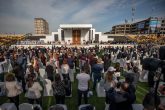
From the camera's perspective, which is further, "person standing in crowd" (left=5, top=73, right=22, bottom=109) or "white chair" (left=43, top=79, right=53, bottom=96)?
"white chair" (left=43, top=79, right=53, bottom=96)

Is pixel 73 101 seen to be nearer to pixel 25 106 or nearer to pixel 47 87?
pixel 47 87

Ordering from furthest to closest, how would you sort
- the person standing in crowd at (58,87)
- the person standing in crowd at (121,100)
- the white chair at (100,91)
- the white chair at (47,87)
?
1. the white chair at (100,91)
2. the white chair at (47,87)
3. the person standing in crowd at (58,87)
4. the person standing in crowd at (121,100)

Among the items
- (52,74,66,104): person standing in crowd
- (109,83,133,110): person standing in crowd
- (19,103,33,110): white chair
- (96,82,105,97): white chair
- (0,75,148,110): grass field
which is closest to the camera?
(109,83,133,110): person standing in crowd

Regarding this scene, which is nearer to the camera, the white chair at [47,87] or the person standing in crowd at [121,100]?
the person standing in crowd at [121,100]

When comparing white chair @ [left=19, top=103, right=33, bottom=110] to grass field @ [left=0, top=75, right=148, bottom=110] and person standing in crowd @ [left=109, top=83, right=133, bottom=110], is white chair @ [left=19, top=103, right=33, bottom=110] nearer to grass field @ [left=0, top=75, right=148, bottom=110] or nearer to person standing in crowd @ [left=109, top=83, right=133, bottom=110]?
person standing in crowd @ [left=109, top=83, right=133, bottom=110]

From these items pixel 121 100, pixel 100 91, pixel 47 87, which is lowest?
pixel 100 91

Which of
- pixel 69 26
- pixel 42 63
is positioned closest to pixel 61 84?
pixel 42 63

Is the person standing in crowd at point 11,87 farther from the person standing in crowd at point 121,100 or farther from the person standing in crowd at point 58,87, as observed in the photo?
the person standing in crowd at point 121,100

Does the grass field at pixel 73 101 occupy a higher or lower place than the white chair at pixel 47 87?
lower

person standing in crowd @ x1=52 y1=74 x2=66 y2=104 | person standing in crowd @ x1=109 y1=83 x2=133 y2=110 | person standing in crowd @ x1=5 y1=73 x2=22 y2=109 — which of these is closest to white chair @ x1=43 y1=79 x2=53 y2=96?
person standing in crowd @ x1=5 y1=73 x2=22 y2=109

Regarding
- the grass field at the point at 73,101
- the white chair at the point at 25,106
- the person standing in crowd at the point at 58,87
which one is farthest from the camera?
the grass field at the point at 73,101

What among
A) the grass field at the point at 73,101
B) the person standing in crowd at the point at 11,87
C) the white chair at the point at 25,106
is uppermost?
the person standing in crowd at the point at 11,87

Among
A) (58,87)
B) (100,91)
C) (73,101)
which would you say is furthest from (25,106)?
(100,91)

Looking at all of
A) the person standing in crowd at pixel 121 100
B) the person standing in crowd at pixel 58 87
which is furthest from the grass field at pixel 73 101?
the person standing in crowd at pixel 121 100
